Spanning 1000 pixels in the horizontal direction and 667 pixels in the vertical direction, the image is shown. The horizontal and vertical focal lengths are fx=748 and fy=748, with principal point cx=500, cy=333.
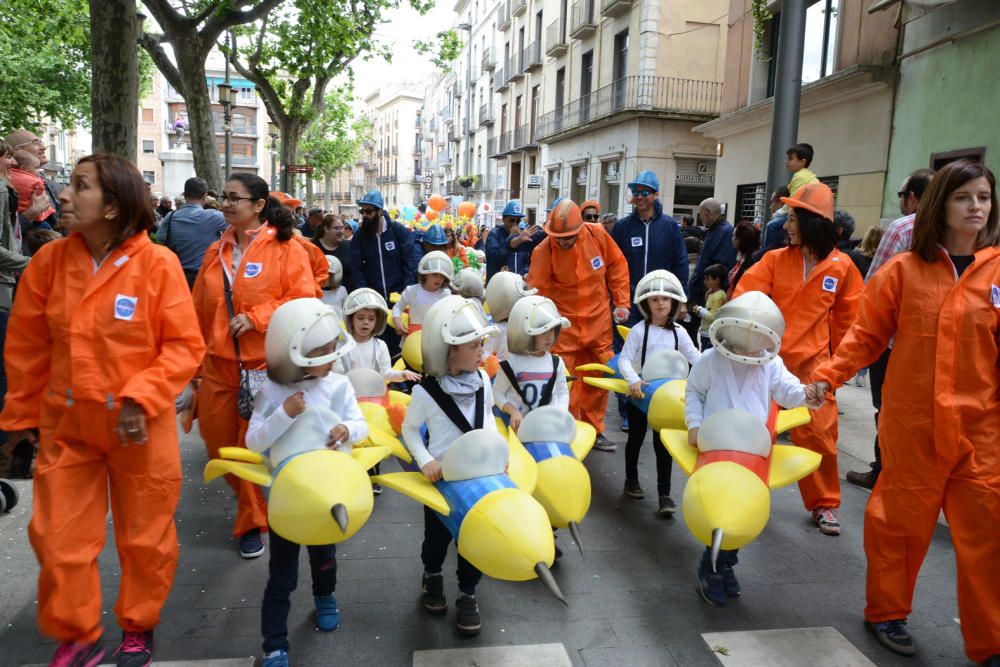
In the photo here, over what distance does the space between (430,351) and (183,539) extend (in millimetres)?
2188

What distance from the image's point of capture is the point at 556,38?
29.8 m

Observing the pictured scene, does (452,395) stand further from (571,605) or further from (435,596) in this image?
(571,605)

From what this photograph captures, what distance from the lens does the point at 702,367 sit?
383cm

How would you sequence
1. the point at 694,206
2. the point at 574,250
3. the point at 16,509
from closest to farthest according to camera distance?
the point at 16,509 < the point at 574,250 < the point at 694,206

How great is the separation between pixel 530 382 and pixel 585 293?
198 cm

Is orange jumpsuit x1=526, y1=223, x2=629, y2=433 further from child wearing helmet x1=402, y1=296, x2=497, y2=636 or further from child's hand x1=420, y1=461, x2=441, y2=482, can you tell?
child's hand x1=420, y1=461, x2=441, y2=482

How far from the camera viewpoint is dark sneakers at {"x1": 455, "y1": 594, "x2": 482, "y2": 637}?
3340 mm

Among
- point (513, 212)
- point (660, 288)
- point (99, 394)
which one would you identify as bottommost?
point (99, 394)

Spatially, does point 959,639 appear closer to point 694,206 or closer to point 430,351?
point 430,351

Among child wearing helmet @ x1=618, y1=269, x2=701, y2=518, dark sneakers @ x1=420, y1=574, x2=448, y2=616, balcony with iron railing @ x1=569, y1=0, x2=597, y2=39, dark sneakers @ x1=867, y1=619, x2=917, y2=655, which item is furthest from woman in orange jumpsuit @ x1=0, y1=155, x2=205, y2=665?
balcony with iron railing @ x1=569, y1=0, x2=597, y2=39

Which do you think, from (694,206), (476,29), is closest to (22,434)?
(694,206)

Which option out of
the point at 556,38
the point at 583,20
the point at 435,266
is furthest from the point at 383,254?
the point at 556,38

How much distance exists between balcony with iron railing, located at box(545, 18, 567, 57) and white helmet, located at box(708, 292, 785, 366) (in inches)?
1062

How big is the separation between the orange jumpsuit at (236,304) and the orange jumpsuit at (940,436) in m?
2.90
